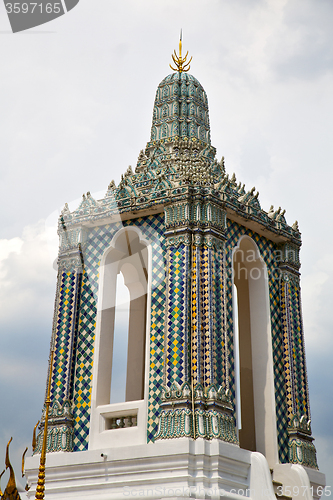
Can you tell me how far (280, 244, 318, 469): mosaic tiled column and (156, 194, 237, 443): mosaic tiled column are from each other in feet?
6.09

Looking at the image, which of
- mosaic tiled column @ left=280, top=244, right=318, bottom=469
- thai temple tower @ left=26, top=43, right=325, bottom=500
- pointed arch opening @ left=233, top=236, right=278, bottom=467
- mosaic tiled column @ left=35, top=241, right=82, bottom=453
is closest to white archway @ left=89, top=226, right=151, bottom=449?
thai temple tower @ left=26, top=43, right=325, bottom=500

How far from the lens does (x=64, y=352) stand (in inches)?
484

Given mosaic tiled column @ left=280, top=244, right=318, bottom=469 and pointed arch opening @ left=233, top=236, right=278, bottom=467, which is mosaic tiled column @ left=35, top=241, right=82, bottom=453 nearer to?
pointed arch opening @ left=233, top=236, right=278, bottom=467

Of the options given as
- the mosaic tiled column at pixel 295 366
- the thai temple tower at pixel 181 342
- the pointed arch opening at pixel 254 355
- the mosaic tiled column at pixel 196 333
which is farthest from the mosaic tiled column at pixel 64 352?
the mosaic tiled column at pixel 295 366

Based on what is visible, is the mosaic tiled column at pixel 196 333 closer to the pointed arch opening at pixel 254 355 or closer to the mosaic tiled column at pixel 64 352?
the pointed arch opening at pixel 254 355

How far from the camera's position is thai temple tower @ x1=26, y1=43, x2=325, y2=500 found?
1055 cm

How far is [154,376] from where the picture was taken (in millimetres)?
11281

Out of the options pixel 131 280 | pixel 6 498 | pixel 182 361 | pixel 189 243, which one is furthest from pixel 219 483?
pixel 131 280

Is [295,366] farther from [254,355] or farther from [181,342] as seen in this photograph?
[181,342]

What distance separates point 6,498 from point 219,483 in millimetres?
3143

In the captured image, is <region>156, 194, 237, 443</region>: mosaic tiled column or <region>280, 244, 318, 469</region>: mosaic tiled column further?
<region>280, 244, 318, 469</region>: mosaic tiled column

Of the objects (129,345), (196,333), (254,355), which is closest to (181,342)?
(196,333)

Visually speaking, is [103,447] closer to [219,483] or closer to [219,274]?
[219,483]

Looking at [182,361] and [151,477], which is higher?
[182,361]
